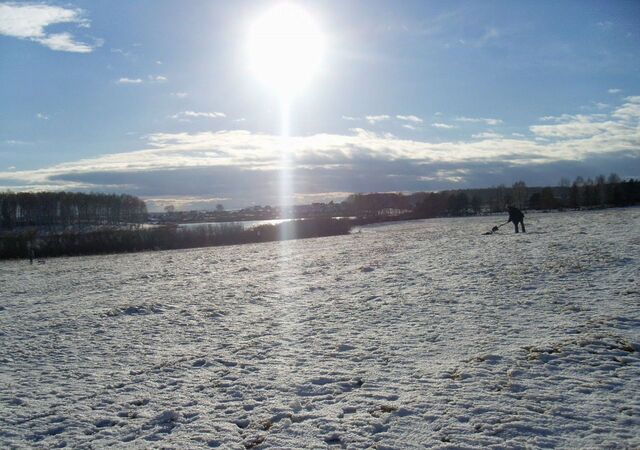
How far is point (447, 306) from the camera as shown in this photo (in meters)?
13.0

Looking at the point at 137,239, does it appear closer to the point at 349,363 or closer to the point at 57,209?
the point at 349,363

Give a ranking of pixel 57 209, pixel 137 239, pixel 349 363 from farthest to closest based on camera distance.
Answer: pixel 57 209, pixel 137 239, pixel 349 363

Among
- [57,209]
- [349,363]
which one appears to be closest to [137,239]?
[349,363]

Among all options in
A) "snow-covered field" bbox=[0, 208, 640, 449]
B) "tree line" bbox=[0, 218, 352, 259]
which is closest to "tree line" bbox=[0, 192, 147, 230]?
"tree line" bbox=[0, 218, 352, 259]

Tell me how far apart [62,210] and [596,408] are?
168192mm

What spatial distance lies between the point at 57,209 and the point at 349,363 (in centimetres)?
16346

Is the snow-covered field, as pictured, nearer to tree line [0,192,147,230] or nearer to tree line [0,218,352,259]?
tree line [0,218,352,259]

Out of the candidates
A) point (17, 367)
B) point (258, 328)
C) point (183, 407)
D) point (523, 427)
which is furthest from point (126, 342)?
point (523, 427)

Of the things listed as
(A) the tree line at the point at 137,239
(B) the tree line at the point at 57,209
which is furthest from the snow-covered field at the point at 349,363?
(B) the tree line at the point at 57,209

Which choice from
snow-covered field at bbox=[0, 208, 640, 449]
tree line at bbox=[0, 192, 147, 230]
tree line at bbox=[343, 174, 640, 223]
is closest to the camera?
snow-covered field at bbox=[0, 208, 640, 449]

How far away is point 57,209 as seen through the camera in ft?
484

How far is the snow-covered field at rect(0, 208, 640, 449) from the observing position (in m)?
6.65

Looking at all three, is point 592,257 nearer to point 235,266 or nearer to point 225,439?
point 225,439

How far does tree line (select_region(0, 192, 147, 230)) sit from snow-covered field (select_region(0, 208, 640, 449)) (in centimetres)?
13962
